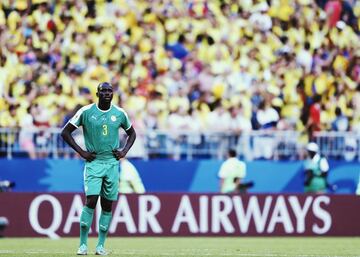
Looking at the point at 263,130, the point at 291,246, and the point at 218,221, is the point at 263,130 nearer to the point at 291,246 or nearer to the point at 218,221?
the point at 218,221

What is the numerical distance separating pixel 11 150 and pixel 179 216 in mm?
4159

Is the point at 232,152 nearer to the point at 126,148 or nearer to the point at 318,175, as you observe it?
the point at 318,175

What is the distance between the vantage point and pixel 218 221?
815 inches

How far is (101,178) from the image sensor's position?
13.9 meters

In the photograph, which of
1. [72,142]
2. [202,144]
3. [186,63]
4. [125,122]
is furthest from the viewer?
[186,63]

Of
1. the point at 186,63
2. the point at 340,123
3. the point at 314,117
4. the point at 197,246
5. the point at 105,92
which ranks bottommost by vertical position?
the point at 197,246

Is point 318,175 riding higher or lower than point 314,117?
lower

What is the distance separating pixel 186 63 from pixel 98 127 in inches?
445

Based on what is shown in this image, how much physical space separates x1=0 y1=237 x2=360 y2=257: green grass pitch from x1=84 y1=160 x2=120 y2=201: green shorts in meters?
0.87

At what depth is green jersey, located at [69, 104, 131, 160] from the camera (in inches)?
547

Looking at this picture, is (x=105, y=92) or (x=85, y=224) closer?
(x=105, y=92)

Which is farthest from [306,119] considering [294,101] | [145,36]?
[145,36]

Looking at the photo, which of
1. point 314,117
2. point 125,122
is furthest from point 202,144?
point 125,122

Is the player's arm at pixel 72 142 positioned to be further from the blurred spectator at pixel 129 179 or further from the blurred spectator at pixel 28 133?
A: the blurred spectator at pixel 28 133
